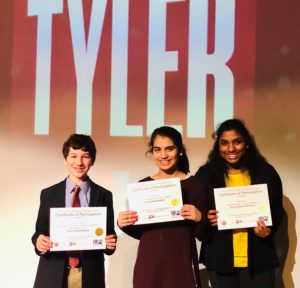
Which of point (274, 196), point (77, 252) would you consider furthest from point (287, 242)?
point (77, 252)

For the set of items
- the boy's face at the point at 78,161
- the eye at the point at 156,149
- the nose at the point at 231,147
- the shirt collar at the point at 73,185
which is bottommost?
the shirt collar at the point at 73,185

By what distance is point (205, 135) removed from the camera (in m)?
2.54

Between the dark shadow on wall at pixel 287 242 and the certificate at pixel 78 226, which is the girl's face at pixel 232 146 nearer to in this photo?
the dark shadow on wall at pixel 287 242

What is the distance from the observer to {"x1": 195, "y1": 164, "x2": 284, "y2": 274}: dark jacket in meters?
2.03

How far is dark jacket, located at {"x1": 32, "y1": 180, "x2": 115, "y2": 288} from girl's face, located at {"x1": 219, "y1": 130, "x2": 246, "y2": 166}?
0.58m

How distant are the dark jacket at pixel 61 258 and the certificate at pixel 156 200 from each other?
0.17 meters

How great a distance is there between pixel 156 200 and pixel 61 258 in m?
0.49

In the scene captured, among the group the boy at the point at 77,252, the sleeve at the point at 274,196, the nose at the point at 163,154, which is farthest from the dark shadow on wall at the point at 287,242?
the boy at the point at 77,252

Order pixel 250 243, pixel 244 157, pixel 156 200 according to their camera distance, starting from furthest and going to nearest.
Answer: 1. pixel 244 157
2. pixel 250 243
3. pixel 156 200

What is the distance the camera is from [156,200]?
1951 millimetres

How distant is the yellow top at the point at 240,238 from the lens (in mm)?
2047

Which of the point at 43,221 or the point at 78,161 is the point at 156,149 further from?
the point at 43,221

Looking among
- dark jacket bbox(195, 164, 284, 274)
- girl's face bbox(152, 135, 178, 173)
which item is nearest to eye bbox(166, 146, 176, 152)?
girl's face bbox(152, 135, 178, 173)

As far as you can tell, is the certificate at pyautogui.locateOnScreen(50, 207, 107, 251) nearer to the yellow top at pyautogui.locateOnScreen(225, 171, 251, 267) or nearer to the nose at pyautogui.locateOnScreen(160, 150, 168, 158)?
the nose at pyautogui.locateOnScreen(160, 150, 168, 158)
